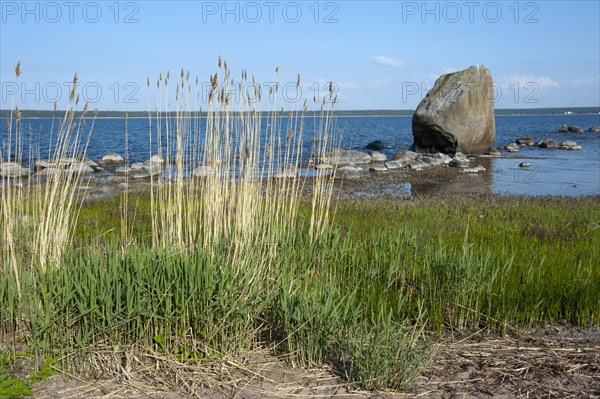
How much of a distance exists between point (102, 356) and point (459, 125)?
21.2 meters

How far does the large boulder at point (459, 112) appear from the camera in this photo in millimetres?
22953

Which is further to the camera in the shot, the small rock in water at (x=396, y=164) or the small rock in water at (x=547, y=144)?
the small rock in water at (x=547, y=144)

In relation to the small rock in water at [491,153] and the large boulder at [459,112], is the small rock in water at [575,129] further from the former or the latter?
the large boulder at [459,112]

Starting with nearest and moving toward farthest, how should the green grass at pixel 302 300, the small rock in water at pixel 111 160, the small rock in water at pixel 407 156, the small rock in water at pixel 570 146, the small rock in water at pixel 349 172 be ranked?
the green grass at pixel 302 300 → the small rock in water at pixel 349 172 → the small rock in water at pixel 407 156 → the small rock in water at pixel 111 160 → the small rock in water at pixel 570 146

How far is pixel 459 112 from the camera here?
2295cm

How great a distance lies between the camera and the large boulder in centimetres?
2295

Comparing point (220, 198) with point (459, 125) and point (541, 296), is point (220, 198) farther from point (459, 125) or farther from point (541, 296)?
point (459, 125)

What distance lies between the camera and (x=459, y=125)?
23.3 metres

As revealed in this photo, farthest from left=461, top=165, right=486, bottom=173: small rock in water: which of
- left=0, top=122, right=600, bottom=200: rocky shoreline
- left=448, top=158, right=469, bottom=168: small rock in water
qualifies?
left=448, top=158, right=469, bottom=168: small rock in water

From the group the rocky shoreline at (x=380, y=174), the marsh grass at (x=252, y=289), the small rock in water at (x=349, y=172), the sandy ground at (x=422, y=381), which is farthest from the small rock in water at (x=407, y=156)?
the sandy ground at (x=422, y=381)

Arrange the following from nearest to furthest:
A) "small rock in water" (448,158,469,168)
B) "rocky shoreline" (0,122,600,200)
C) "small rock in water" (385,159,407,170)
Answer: "rocky shoreline" (0,122,600,200), "small rock in water" (448,158,469,168), "small rock in water" (385,159,407,170)

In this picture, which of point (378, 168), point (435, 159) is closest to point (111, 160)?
point (378, 168)

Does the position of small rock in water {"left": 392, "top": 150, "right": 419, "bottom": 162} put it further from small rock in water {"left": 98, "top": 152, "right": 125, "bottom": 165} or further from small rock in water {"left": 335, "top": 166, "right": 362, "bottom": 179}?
small rock in water {"left": 98, "top": 152, "right": 125, "bottom": 165}

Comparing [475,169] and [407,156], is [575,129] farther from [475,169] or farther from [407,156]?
[475,169]
